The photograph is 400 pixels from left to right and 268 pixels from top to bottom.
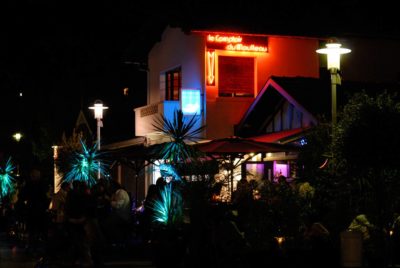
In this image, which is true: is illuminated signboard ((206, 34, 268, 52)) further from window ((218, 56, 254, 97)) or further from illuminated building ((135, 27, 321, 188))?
window ((218, 56, 254, 97))

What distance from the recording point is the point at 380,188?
12.3m

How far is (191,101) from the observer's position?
25.0 meters

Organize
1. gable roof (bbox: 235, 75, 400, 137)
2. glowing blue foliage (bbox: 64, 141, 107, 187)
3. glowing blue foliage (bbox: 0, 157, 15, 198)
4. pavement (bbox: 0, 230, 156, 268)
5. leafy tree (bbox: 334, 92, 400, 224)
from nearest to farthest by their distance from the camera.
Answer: leafy tree (bbox: 334, 92, 400, 224), pavement (bbox: 0, 230, 156, 268), gable roof (bbox: 235, 75, 400, 137), glowing blue foliage (bbox: 64, 141, 107, 187), glowing blue foliage (bbox: 0, 157, 15, 198)

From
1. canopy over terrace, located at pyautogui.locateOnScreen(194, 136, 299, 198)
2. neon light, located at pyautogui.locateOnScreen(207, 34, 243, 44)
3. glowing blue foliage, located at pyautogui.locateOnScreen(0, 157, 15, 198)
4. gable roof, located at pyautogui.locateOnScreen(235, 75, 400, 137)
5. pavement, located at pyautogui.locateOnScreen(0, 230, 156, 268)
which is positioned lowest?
pavement, located at pyautogui.locateOnScreen(0, 230, 156, 268)

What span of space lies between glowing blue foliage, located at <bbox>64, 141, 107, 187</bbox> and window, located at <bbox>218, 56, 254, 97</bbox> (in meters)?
4.94

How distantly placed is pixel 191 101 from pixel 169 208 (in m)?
11.6

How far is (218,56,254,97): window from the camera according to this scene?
83.1 ft

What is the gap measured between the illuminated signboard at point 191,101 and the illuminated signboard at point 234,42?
1.64m

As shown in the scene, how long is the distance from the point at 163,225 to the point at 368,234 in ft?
12.1

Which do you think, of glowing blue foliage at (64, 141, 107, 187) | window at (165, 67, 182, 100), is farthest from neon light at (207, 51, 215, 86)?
glowing blue foliage at (64, 141, 107, 187)

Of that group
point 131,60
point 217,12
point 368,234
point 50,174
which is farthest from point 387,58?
point 50,174

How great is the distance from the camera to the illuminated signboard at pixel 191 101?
81.8ft

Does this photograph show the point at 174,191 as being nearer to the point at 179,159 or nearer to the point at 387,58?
the point at 179,159

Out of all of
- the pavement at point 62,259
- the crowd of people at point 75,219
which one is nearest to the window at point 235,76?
the crowd of people at point 75,219
